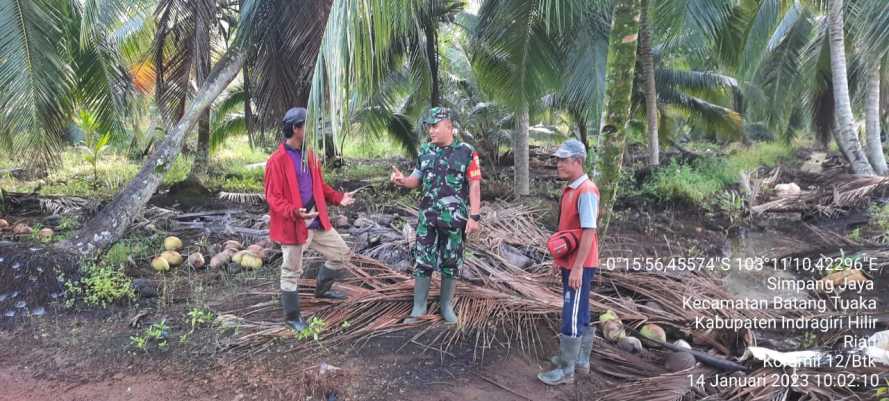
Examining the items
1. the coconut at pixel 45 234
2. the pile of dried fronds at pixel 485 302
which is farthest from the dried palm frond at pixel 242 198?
the pile of dried fronds at pixel 485 302

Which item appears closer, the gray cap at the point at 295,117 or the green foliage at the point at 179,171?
the gray cap at the point at 295,117

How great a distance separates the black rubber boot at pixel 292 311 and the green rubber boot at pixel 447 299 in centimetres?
100

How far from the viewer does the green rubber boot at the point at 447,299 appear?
4012 millimetres

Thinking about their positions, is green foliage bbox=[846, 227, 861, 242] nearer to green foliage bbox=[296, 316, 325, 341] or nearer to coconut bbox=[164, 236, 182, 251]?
green foliage bbox=[296, 316, 325, 341]

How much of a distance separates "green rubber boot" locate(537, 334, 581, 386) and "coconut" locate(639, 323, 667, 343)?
3.08 ft

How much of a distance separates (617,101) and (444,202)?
1735 mm

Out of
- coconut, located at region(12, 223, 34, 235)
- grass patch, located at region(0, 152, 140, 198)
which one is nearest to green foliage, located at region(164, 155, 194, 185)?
grass patch, located at region(0, 152, 140, 198)

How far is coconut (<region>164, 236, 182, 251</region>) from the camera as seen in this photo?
584 centimetres

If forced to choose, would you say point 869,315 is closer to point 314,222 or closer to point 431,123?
point 431,123

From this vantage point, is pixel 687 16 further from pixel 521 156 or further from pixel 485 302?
pixel 485 302

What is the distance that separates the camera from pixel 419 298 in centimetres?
410

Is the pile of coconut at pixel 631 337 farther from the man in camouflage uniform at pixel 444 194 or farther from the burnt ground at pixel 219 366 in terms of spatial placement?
the man in camouflage uniform at pixel 444 194

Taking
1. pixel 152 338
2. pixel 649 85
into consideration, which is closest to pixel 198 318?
pixel 152 338

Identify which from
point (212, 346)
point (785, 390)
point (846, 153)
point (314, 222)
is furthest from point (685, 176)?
point (212, 346)
